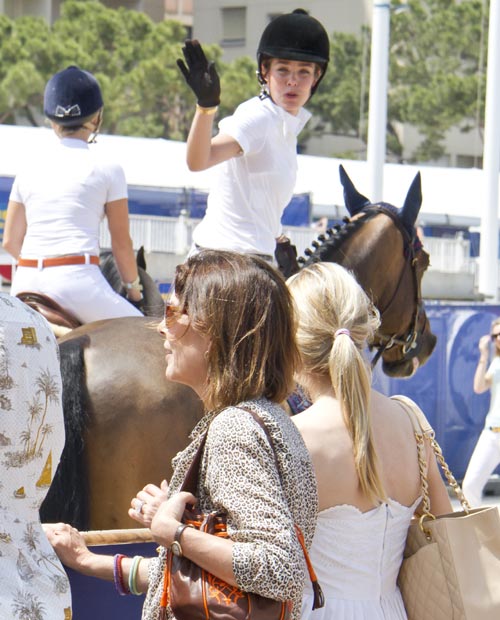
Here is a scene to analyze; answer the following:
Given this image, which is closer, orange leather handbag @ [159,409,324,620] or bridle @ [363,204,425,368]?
orange leather handbag @ [159,409,324,620]

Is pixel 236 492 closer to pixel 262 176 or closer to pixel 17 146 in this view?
pixel 262 176

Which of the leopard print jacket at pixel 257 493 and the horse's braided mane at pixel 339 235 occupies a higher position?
the horse's braided mane at pixel 339 235

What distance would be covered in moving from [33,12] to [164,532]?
49.9 m

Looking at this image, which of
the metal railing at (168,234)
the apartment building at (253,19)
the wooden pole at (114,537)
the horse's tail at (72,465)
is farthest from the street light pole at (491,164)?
the apartment building at (253,19)

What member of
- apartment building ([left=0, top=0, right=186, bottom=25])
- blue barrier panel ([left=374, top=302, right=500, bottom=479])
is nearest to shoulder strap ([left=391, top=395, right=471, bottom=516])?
blue barrier panel ([left=374, top=302, right=500, bottom=479])

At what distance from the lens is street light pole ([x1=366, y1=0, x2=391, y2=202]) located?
13.0 meters

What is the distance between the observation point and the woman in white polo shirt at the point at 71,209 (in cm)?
466

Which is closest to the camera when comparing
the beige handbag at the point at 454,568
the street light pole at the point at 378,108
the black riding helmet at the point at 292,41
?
the beige handbag at the point at 454,568

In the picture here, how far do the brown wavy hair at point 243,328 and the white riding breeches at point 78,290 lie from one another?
2.33 metres

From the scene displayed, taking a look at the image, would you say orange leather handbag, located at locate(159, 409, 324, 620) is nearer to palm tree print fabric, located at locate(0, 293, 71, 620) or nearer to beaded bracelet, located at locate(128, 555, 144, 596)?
palm tree print fabric, located at locate(0, 293, 71, 620)

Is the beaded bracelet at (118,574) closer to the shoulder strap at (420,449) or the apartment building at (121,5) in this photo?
the shoulder strap at (420,449)

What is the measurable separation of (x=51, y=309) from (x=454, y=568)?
8.01 ft

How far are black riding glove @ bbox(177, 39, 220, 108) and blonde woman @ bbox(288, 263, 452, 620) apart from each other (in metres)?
1.65

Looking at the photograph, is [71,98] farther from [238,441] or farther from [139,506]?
[238,441]
